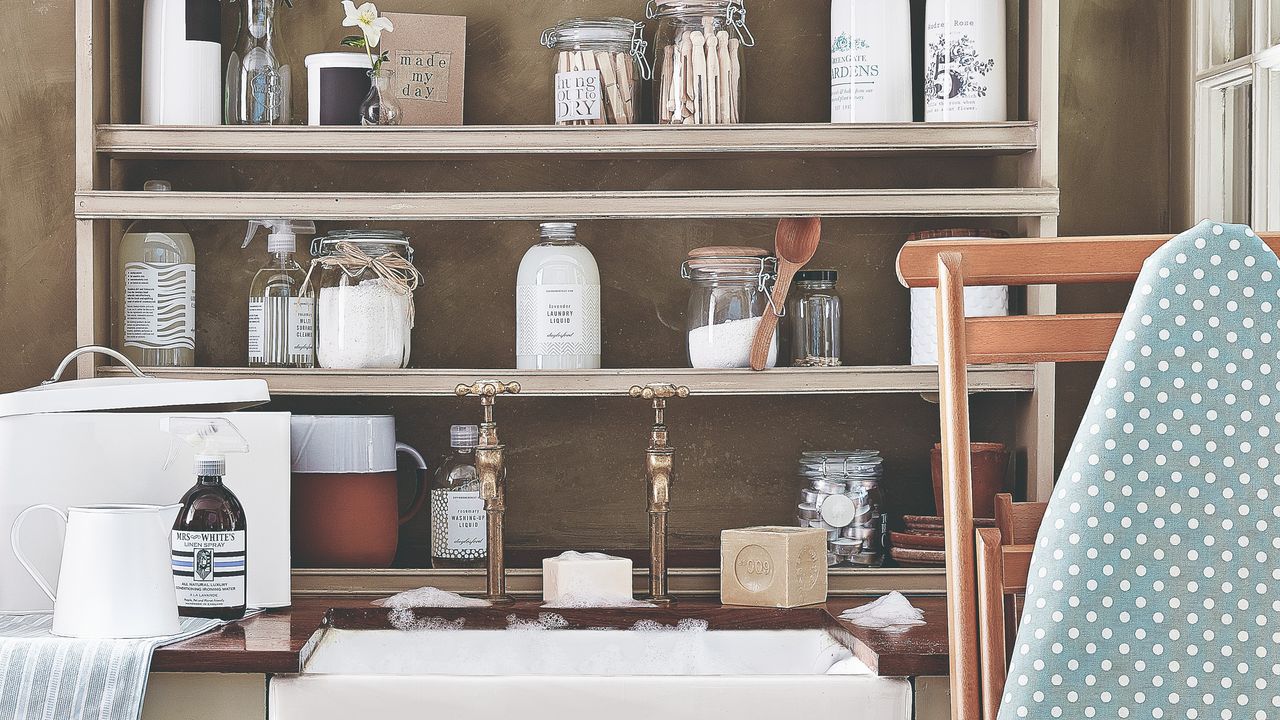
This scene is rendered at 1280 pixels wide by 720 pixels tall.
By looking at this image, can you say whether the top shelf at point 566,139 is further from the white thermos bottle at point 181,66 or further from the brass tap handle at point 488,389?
the brass tap handle at point 488,389

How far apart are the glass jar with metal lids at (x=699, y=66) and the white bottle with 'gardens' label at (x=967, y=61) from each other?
10.9 inches

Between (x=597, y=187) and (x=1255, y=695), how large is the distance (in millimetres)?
1175

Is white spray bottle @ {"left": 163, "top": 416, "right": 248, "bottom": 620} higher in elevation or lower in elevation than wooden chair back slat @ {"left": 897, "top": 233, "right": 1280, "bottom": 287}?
lower

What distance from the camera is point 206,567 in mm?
1367

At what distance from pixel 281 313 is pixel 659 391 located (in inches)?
22.1

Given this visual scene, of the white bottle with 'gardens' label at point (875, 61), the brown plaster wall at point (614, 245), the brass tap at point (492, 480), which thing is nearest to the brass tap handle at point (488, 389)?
the brass tap at point (492, 480)

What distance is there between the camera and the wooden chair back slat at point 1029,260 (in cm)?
98

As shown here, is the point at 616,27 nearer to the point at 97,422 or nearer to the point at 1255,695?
the point at 97,422

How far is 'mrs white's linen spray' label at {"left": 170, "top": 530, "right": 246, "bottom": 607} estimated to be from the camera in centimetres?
136

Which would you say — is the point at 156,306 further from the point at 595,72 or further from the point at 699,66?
the point at 699,66

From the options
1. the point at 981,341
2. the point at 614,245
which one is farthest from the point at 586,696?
the point at 614,245

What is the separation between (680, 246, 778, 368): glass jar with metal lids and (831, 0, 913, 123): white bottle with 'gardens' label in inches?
9.8

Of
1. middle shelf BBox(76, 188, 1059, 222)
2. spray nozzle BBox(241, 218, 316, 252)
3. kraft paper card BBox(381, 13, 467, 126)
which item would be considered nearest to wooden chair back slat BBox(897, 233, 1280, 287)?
middle shelf BBox(76, 188, 1059, 222)

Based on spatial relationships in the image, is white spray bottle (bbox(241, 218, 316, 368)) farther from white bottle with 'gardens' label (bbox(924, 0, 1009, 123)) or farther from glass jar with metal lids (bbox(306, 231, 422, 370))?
white bottle with 'gardens' label (bbox(924, 0, 1009, 123))
